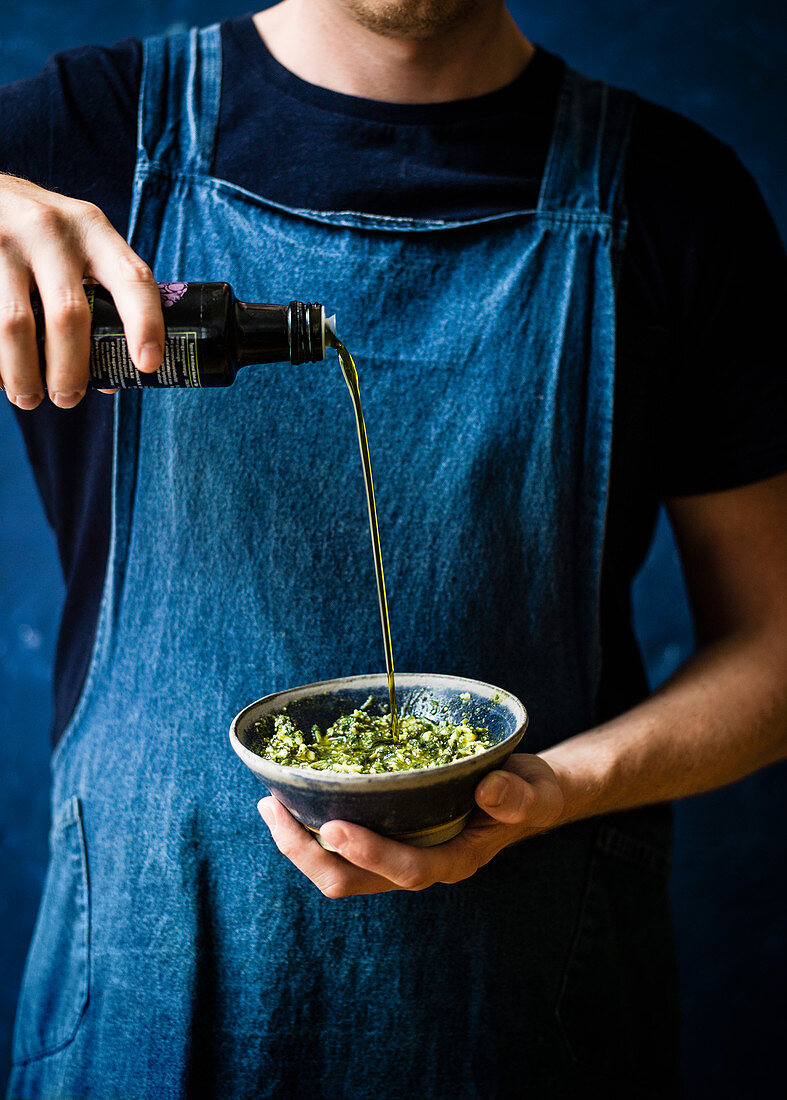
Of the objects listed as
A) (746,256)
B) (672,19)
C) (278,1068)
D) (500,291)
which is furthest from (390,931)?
(672,19)

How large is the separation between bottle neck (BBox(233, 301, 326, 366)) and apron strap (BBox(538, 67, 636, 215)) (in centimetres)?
44

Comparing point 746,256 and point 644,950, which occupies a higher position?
point 746,256

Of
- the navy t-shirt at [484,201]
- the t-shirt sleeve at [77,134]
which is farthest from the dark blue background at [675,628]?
the t-shirt sleeve at [77,134]

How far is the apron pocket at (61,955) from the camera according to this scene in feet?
3.45

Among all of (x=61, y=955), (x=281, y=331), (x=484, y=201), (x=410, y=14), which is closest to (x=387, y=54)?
(x=410, y=14)

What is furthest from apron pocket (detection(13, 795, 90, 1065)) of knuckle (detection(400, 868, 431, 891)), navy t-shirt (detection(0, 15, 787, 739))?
knuckle (detection(400, 868, 431, 891))

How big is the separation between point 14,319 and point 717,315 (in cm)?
81

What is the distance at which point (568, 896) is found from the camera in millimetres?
1081

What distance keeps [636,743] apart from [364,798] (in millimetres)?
464

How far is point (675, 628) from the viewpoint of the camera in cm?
176

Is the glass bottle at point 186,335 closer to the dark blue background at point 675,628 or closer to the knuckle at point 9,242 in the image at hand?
the knuckle at point 9,242

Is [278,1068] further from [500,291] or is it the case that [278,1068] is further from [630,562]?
[500,291]

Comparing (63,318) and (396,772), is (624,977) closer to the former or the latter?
(396,772)

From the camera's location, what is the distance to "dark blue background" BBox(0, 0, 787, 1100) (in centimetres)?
161
